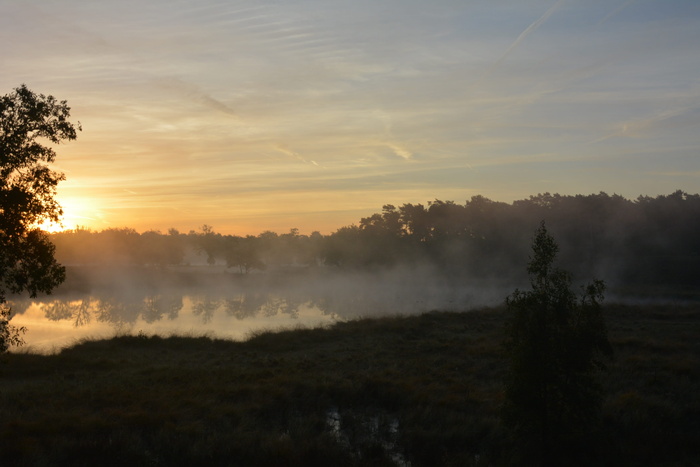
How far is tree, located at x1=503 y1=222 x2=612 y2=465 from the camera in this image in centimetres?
1176

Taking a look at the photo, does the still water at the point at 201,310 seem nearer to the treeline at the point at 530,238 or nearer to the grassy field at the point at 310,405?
the grassy field at the point at 310,405

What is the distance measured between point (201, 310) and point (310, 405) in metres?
39.2

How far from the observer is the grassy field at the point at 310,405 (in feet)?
44.0

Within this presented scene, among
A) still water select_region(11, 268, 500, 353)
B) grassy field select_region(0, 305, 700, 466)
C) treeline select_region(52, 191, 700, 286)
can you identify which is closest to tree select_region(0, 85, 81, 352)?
grassy field select_region(0, 305, 700, 466)

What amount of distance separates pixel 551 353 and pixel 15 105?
15.1m

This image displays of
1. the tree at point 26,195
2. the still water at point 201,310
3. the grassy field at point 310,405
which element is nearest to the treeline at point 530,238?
the still water at point 201,310

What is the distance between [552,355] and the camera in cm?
1176

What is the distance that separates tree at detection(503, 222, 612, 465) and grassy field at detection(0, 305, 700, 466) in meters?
1.66

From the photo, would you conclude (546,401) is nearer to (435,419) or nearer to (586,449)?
(586,449)

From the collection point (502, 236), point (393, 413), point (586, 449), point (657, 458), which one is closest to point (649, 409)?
point (657, 458)

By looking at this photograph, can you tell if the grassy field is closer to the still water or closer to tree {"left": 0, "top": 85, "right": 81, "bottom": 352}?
tree {"left": 0, "top": 85, "right": 81, "bottom": 352}

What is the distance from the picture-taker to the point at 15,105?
1206cm

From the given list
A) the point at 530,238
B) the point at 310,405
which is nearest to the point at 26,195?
the point at 310,405

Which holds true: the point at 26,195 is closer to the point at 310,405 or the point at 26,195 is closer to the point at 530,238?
the point at 310,405
